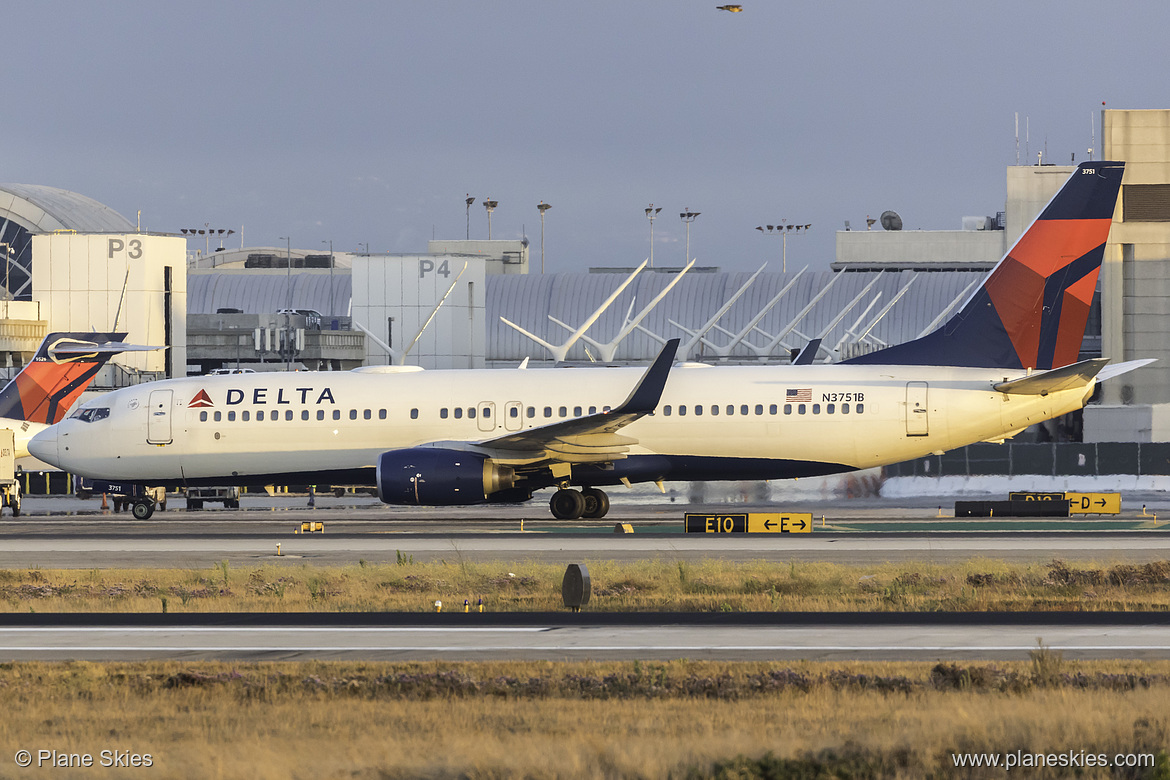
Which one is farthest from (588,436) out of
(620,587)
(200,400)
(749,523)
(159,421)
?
(620,587)

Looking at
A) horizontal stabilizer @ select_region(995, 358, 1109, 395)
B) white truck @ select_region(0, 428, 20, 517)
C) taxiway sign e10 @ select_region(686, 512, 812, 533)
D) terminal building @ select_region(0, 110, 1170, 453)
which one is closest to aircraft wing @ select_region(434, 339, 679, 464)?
taxiway sign e10 @ select_region(686, 512, 812, 533)

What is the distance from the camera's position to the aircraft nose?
37.6 metres

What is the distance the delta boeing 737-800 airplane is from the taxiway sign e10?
87.1 inches

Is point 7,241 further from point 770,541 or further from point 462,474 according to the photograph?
point 770,541

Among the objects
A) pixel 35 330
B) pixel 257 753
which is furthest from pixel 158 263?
pixel 257 753

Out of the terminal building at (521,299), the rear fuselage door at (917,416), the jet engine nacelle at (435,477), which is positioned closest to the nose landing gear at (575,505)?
the jet engine nacelle at (435,477)

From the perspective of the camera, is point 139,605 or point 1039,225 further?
point 1039,225

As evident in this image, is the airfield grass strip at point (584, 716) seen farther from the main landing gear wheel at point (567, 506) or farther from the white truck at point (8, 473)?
the white truck at point (8, 473)

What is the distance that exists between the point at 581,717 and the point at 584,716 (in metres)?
0.05

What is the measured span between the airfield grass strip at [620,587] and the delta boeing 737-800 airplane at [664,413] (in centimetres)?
945

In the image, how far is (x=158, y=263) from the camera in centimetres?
6931

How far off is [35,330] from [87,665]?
57796mm

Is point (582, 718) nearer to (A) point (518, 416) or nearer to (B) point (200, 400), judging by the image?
(A) point (518, 416)

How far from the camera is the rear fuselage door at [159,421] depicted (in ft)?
120
